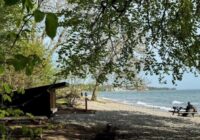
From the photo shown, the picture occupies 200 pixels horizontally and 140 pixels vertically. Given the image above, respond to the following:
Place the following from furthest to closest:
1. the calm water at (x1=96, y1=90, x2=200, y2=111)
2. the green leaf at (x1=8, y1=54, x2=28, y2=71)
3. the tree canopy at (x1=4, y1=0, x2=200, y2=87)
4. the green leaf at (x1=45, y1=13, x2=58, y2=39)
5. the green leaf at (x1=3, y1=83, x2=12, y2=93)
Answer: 1. the calm water at (x1=96, y1=90, x2=200, y2=111)
2. the tree canopy at (x1=4, y1=0, x2=200, y2=87)
3. the green leaf at (x1=3, y1=83, x2=12, y2=93)
4. the green leaf at (x1=8, y1=54, x2=28, y2=71)
5. the green leaf at (x1=45, y1=13, x2=58, y2=39)

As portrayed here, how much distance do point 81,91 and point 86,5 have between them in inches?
912

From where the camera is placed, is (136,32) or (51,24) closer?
(51,24)

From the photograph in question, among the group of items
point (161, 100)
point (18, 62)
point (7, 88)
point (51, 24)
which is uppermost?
point (51, 24)

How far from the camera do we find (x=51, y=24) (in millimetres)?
2000

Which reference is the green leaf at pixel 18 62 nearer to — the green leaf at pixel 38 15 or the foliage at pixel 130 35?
the green leaf at pixel 38 15

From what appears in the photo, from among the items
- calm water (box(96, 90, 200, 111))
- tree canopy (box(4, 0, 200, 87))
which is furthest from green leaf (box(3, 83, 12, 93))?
calm water (box(96, 90, 200, 111))

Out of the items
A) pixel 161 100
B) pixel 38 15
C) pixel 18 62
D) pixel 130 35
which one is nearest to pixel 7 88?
pixel 18 62

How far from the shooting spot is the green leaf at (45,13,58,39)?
1.99 m

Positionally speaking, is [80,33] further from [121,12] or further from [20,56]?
[20,56]

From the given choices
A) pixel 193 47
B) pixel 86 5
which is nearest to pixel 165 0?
pixel 193 47

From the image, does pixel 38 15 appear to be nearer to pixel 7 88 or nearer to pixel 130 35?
pixel 7 88

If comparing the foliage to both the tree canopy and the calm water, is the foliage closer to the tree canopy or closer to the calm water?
the tree canopy

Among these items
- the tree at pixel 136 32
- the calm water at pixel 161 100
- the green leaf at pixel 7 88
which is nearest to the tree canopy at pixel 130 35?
the tree at pixel 136 32

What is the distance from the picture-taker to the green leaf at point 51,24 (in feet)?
6.52
